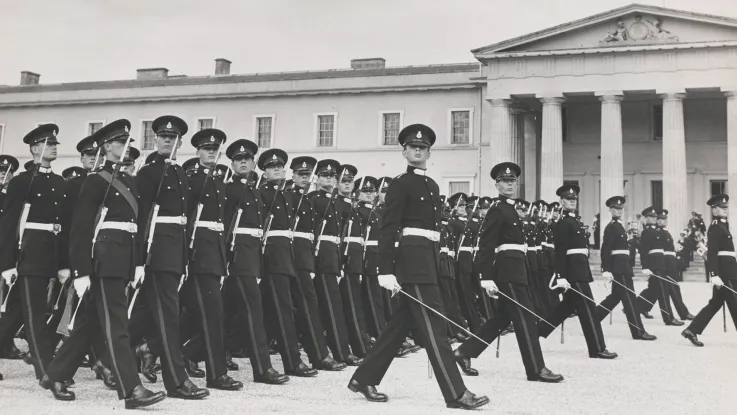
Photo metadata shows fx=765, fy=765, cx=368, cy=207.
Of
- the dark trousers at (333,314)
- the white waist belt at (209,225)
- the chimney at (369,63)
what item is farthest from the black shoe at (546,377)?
the chimney at (369,63)

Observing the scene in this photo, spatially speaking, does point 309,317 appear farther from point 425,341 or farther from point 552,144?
point 552,144

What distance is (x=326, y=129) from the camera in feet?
147

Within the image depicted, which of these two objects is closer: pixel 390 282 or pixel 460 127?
pixel 390 282

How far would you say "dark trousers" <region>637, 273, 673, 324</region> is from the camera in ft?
54.7

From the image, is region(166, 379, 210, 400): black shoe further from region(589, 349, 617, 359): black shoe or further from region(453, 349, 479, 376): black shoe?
region(589, 349, 617, 359): black shoe

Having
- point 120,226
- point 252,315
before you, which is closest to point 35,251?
point 120,226

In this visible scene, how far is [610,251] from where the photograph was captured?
1459cm

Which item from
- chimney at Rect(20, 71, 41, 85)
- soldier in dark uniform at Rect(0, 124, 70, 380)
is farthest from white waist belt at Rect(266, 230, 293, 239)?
chimney at Rect(20, 71, 41, 85)

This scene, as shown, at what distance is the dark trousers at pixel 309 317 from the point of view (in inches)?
371

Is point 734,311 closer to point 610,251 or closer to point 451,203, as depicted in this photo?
point 610,251

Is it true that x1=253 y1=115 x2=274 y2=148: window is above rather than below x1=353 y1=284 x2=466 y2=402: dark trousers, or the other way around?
above

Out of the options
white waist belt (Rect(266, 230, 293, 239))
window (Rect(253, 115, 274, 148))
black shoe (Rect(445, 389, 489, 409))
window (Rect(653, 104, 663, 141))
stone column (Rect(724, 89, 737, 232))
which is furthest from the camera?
window (Rect(253, 115, 274, 148))

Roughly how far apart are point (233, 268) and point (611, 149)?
3348 centimetres

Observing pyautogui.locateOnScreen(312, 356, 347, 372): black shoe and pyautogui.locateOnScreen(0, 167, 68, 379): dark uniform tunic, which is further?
pyautogui.locateOnScreen(312, 356, 347, 372): black shoe
